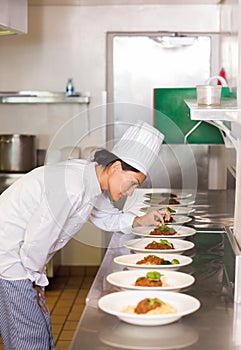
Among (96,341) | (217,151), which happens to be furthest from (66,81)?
(96,341)

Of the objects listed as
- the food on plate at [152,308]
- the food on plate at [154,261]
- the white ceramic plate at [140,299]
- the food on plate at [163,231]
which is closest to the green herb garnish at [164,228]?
the food on plate at [163,231]

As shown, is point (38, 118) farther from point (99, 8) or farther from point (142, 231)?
point (142, 231)

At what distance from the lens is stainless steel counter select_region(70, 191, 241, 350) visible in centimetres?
178

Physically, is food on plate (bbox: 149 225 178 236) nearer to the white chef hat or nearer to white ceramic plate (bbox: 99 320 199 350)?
the white chef hat

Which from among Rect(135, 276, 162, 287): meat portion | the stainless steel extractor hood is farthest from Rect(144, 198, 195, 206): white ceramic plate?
Rect(135, 276, 162, 287): meat portion

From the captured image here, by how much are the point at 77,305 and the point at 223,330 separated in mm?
3291

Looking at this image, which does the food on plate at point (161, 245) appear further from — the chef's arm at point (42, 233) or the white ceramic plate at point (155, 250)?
the chef's arm at point (42, 233)

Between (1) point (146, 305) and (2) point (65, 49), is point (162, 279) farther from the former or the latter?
(2) point (65, 49)

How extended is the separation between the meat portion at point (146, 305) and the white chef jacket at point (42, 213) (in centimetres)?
70

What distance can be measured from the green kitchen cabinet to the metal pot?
4.02 ft

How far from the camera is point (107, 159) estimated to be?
8.71 ft

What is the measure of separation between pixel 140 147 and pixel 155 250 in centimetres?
37

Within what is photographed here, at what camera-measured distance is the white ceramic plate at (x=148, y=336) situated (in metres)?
1.76

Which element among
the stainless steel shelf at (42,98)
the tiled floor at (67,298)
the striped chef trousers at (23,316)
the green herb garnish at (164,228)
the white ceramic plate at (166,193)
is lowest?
the tiled floor at (67,298)
